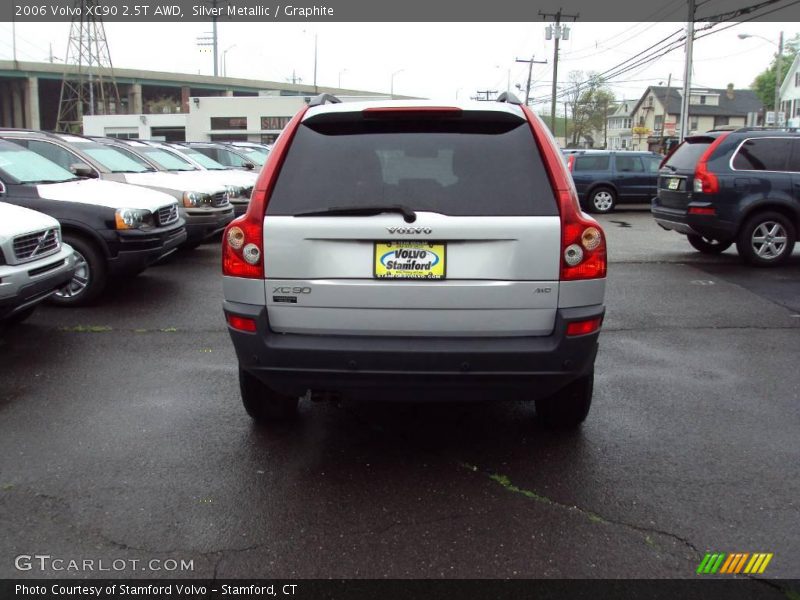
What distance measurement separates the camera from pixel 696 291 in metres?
8.74

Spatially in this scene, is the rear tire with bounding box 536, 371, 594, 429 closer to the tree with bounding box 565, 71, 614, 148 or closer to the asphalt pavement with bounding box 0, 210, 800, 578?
the asphalt pavement with bounding box 0, 210, 800, 578

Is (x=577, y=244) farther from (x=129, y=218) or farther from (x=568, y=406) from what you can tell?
(x=129, y=218)

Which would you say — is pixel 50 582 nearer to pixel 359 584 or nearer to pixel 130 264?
pixel 359 584

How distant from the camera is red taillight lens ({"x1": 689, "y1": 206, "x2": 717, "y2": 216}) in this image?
33.3ft

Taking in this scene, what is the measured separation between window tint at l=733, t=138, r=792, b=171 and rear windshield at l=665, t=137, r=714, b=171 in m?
0.54

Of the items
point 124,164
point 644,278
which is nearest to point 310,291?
point 644,278

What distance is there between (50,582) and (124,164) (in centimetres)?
946

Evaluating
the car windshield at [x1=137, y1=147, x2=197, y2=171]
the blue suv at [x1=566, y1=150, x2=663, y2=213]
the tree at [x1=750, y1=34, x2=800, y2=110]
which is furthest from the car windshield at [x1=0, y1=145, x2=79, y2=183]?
the tree at [x1=750, y1=34, x2=800, y2=110]

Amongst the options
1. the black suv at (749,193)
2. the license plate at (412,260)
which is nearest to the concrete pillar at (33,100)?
the black suv at (749,193)

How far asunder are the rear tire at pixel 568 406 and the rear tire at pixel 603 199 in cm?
1662

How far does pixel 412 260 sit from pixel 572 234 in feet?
2.51

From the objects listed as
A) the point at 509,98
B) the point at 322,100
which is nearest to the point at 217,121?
the point at 322,100

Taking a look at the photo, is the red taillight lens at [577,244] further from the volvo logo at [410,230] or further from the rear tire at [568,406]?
the rear tire at [568,406]

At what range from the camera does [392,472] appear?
3771 mm
